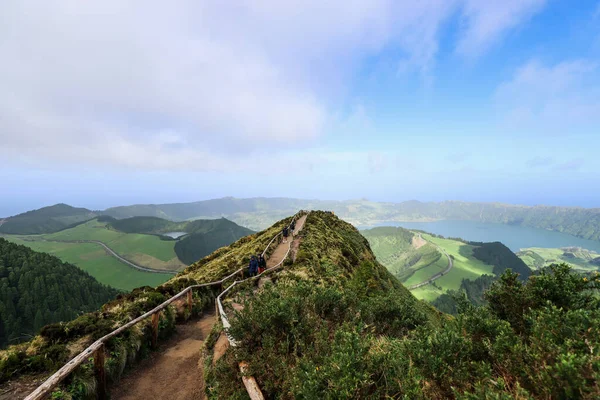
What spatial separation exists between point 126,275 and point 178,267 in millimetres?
30149

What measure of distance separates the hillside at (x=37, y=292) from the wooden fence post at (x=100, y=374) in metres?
121

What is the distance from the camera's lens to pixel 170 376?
9.17 m

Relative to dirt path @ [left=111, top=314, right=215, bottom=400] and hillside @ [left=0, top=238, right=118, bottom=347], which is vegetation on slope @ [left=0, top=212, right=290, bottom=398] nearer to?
dirt path @ [left=111, top=314, right=215, bottom=400]

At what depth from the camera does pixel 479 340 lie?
18.9ft

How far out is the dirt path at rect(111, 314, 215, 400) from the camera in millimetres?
8211

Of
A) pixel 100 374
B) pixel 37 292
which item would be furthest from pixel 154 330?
pixel 37 292

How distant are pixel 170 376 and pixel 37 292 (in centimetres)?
13892

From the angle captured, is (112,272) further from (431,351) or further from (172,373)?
(431,351)

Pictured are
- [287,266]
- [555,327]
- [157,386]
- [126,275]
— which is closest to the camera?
[555,327]

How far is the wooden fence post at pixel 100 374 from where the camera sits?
7496 millimetres

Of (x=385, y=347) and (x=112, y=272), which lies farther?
(x=112, y=272)

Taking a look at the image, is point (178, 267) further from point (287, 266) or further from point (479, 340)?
point (479, 340)

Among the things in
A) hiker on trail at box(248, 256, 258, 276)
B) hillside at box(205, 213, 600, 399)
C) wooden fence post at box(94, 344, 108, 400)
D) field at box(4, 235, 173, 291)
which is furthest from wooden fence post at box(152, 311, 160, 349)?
field at box(4, 235, 173, 291)

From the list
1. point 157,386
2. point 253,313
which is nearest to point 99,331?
point 157,386
